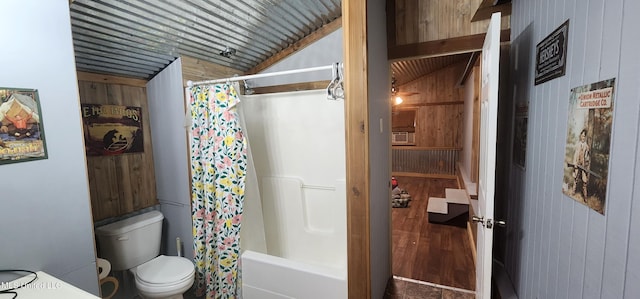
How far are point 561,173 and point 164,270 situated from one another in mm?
2464

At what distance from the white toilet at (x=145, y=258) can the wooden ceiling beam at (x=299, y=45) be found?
5.46ft

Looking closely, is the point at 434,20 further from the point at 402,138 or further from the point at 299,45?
the point at 402,138

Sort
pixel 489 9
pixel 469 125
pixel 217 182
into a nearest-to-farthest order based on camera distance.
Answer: pixel 489 9 < pixel 217 182 < pixel 469 125

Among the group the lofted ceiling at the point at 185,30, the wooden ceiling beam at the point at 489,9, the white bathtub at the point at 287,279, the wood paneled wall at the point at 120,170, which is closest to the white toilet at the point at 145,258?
the wood paneled wall at the point at 120,170

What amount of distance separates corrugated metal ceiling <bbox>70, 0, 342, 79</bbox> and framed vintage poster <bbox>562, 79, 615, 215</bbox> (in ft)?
5.69

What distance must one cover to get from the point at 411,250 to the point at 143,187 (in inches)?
109

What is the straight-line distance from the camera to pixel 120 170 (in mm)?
2268

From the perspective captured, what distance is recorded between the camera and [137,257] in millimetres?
2176

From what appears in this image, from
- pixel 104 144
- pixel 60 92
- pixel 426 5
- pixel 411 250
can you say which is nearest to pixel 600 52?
pixel 426 5

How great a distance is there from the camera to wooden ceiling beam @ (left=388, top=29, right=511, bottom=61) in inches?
80.2

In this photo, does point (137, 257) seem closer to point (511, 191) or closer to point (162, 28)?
point (162, 28)

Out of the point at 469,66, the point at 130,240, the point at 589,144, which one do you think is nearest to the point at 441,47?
the point at 589,144

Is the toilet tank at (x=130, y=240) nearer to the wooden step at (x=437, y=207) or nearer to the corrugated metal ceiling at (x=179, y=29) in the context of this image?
the corrugated metal ceiling at (x=179, y=29)

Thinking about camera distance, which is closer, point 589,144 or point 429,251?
point 589,144
